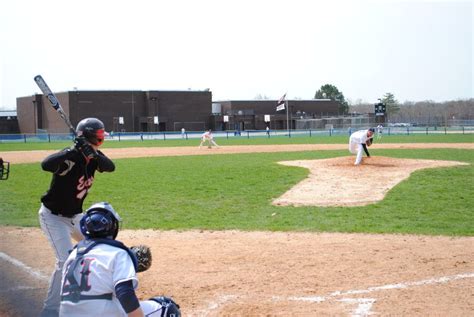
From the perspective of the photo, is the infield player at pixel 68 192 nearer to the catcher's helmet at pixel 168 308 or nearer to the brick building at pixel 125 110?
the catcher's helmet at pixel 168 308

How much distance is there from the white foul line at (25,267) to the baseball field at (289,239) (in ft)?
0.09

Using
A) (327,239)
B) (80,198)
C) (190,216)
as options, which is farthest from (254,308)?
(190,216)

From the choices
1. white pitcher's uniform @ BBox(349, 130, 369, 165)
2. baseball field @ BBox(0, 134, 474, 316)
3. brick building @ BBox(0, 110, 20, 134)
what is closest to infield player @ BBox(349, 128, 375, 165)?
white pitcher's uniform @ BBox(349, 130, 369, 165)

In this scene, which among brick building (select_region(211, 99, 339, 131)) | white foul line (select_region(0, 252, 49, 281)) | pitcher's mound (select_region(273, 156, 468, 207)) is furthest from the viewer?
brick building (select_region(211, 99, 339, 131))

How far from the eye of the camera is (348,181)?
17.0 metres

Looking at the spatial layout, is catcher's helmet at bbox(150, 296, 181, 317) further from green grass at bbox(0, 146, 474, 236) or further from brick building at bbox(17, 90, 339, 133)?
brick building at bbox(17, 90, 339, 133)

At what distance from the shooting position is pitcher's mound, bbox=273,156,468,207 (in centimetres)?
1445

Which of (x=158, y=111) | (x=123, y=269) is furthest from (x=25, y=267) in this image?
(x=158, y=111)

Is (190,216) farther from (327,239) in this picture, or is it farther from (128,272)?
(128,272)

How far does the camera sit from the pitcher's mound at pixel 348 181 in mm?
14453

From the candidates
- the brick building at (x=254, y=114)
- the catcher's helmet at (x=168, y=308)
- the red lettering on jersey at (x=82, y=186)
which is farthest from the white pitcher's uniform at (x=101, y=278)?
the brick building at (x=254, y=114)

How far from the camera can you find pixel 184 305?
6406 mm

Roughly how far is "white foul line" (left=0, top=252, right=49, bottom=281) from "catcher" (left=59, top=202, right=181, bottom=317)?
4.23 m

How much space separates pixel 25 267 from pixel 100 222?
16.8 ft
